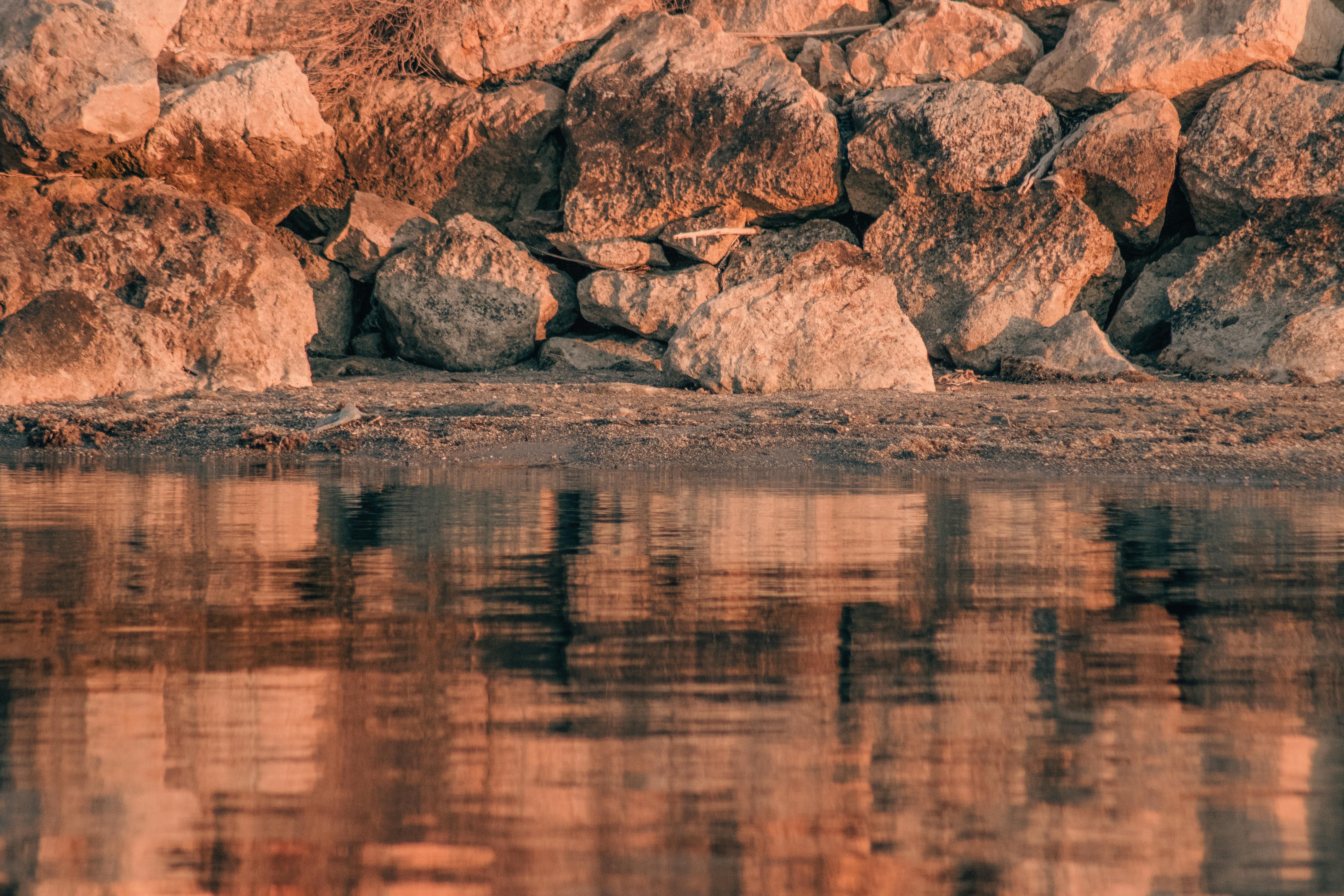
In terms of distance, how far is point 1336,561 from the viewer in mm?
4816

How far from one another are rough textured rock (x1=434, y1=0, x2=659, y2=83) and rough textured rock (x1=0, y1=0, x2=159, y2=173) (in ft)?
11.7

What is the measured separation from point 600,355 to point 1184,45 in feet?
21.1

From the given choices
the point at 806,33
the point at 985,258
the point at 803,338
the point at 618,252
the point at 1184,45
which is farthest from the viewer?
the point at 806,33

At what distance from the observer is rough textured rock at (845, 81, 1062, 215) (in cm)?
1370

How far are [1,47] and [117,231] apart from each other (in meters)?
1.85

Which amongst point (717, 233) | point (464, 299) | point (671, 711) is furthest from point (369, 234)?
point (671, 711)

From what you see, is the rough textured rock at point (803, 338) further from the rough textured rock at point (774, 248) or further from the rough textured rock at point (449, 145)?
the rough textured rock at point (449, 145)

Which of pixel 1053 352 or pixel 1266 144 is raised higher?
pixel 1266 144

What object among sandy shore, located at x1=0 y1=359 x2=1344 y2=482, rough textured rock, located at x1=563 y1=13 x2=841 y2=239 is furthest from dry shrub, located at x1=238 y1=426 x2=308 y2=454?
rough textured rock, located at x1=563 y1=13 x2=841 y2=239

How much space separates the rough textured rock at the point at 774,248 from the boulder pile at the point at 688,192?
0.04 metres

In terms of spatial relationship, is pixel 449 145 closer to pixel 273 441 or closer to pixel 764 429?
pixel 273 441

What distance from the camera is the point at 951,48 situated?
569 inches

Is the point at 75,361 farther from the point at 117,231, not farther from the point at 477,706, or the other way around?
the point at 477,706

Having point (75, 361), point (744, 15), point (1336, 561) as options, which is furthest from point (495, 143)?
point (1336, 561)
